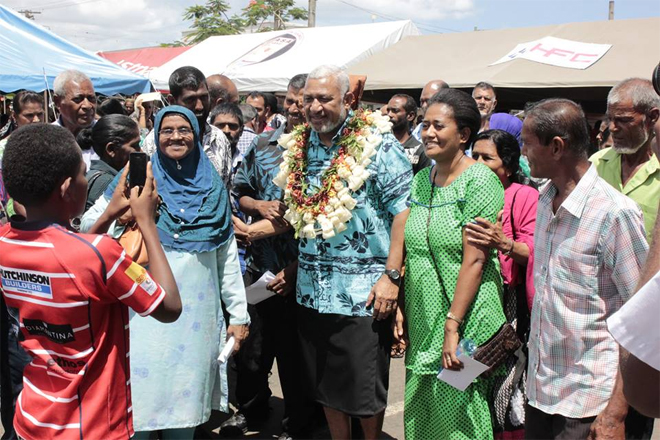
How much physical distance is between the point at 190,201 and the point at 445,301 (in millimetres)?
1407

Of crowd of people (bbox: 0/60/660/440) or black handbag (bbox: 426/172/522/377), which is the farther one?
black handbag (bbox: 426/172/522/377)

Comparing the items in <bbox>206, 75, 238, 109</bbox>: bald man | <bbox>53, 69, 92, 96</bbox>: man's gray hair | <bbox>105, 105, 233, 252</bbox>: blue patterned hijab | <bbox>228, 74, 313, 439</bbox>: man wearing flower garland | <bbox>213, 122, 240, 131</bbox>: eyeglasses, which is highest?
<bbox>53, 69, 92, 96</bbox>: man's gray hair

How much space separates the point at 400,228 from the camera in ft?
11.3

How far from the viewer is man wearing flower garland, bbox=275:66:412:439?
348cm

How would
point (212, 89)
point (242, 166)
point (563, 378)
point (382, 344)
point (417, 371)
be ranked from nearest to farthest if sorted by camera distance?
point (563, 378) < point (417, 371) < point (382, 344) < point (242, 166) < point (212, 89)

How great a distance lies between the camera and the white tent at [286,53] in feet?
55.5

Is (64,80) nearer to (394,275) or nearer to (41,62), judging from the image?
(394,275)

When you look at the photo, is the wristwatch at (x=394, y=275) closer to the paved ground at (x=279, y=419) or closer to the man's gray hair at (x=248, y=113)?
the paved ground at (x=279, y=419)

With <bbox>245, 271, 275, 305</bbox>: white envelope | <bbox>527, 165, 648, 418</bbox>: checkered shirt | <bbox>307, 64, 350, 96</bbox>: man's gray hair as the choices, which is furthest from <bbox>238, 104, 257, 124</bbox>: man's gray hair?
<bbox>527, 165, 648, 418</bbox>: checkered shirt

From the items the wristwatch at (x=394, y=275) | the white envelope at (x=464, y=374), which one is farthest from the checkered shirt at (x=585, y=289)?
the wristwatch at (x=394, y=275)

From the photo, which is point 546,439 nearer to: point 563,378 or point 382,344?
point 563,378

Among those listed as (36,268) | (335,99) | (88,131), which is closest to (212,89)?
(88,131)

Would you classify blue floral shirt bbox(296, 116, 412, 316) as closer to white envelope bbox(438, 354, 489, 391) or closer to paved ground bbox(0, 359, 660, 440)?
white envelope bbox(438, 354, 489, 391)

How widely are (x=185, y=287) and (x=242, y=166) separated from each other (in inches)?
48.2
